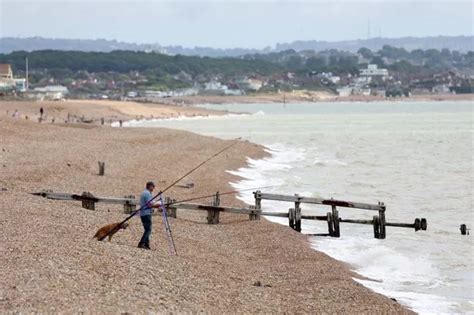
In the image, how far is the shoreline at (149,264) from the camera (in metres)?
11.2

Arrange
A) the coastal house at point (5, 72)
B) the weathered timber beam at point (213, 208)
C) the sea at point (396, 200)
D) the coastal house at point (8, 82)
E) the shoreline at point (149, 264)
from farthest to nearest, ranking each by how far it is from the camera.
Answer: the coastal house at point (5, 72)
the coastal house at point (8, 82)
the weathered timber beam at point (213, 208)
the sea at point (396, 200)
the shoreline at point (149, 264)

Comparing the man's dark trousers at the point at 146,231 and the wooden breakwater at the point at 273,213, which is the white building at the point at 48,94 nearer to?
the wooden breakwater at the point at 273,213

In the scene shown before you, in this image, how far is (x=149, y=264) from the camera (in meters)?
13.6

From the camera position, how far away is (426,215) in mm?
26031

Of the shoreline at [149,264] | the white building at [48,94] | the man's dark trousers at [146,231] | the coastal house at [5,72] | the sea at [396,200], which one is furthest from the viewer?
Answer: the coastal house at [5,72]

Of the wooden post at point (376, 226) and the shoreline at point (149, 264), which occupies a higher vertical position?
the shoreline at point (149, 264)

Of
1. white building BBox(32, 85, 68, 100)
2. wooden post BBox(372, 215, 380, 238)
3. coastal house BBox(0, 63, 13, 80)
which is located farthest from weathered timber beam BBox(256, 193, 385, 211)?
coastal house BBox(0, 63, 13, 80)

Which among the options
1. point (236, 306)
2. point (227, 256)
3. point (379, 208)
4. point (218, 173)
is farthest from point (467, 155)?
point (236, 306)

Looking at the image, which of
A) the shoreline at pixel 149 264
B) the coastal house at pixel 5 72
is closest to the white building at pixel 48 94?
the coastal house at pixel 5 72

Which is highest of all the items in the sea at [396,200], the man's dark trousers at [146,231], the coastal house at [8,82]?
the coastal house at [8,82]

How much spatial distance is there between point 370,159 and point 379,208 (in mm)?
27696

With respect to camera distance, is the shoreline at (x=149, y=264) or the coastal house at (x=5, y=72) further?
the coastal house at (x=5, y=72)

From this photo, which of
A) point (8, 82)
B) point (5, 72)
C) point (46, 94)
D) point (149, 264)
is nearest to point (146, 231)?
point (149, 264)

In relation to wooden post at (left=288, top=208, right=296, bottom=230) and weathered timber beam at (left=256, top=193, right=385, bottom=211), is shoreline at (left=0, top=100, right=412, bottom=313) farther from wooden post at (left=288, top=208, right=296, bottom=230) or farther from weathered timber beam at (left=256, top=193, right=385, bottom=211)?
weathered timber beam at (left=256, top=193, right=385, bottom=211)
